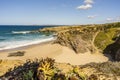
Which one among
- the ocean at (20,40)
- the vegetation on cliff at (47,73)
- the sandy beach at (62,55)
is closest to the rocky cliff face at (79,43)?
the sandy beach at (62,55)

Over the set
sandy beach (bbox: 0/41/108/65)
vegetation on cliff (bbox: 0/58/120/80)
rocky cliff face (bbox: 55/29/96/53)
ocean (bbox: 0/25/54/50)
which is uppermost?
vegetation on cliff (bbox: 0/58/120/80)

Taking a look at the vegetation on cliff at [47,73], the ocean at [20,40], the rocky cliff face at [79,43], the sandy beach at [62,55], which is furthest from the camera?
the ocean at [20,40]

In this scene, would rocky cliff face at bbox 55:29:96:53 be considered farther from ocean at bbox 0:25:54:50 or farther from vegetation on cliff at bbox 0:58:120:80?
vegetation on cliff at bbox 0:58:120:80

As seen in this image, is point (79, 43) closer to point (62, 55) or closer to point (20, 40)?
point (62, 55)

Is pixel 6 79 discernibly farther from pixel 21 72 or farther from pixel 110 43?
pixel 110 43

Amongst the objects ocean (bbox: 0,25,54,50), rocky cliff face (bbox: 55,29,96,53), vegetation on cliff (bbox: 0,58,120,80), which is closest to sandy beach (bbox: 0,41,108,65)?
rocky cliff face (bbox: 55,29,96,53)

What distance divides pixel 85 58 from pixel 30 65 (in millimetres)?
14674

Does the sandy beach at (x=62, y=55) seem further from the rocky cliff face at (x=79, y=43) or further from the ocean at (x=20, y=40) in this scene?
the ocean at (x=20, y=40)

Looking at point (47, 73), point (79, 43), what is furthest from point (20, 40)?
point (47, 73)

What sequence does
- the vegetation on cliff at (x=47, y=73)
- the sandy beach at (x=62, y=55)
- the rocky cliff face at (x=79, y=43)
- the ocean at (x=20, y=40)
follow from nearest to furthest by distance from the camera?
the vegetation on cliff at (x=47, y=73) → the sandy beach at (x=62, y=55) → the rocky cliff face at (x=79, y=43) → the ocean at (x=20, y=40)

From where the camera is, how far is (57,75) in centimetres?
1133

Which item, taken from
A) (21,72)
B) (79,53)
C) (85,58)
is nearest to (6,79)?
(21,72)

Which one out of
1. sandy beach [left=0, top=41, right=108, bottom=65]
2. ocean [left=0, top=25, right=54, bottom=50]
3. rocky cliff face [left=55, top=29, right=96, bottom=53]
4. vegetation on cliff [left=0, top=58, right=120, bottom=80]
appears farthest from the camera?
ocean [left=0, top=25, right=54, bottom=50]

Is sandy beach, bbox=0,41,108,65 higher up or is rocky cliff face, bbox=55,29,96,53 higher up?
rocky cliff face, bbox=55,29,96,53
